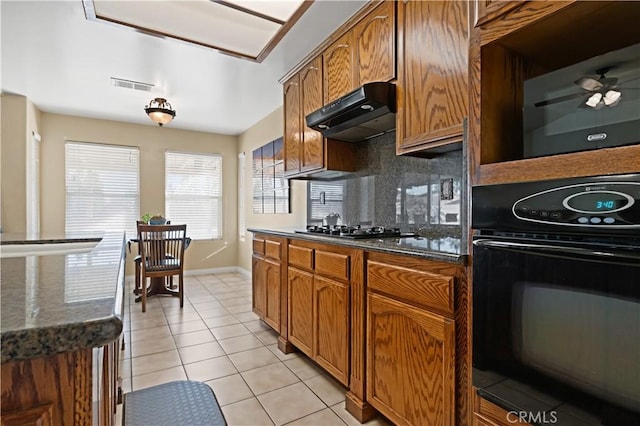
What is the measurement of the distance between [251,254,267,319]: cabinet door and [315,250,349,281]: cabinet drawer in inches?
41.2

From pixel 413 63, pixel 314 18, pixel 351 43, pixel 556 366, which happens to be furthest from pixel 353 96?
pixel 556 366

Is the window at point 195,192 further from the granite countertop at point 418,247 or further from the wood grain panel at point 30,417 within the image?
the wood grain panel at point 30,417

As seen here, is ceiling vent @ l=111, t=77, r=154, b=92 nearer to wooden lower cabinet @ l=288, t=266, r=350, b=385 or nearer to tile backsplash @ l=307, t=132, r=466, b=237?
tile backsplash @ l=307, t=132, r=466, b=237

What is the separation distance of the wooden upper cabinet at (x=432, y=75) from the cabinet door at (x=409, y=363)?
0.91m

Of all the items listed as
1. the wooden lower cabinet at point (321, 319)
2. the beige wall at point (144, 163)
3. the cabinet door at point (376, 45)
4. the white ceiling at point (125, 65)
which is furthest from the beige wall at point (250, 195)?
the cabinet door at point (376, 45)

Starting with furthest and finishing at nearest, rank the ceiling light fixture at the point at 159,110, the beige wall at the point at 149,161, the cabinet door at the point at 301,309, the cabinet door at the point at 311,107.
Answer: the beige wall at the point at 149,161, the ceiling light fixture at the point at 159,110, the cabinet door at the point at 311,107, the cabinet door at the point at 301,309

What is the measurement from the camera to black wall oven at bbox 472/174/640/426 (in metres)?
0.82

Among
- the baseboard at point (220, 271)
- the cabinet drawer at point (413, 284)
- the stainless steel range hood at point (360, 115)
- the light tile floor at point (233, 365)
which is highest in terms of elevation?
the stainless steel range hood at point (360, 115)

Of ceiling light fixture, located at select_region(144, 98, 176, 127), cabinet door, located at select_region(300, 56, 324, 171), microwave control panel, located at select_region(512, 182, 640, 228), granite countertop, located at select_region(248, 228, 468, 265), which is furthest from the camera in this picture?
ceiling light fixture, located at select_region(144, 98, 176, 127)

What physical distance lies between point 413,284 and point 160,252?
11.6 ft

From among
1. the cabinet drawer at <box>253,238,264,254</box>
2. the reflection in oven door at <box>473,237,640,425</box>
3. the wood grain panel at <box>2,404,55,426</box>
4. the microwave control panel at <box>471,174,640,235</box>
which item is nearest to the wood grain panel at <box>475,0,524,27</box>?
the microwave control panel at <box>471,174,640,235</box>

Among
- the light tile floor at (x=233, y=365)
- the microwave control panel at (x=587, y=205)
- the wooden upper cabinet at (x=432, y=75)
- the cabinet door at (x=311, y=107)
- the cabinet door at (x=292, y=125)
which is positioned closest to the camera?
the microwave control panel at (x=587, y=205)

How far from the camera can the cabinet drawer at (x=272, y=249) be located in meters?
2.78

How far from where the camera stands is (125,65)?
10.7ft
